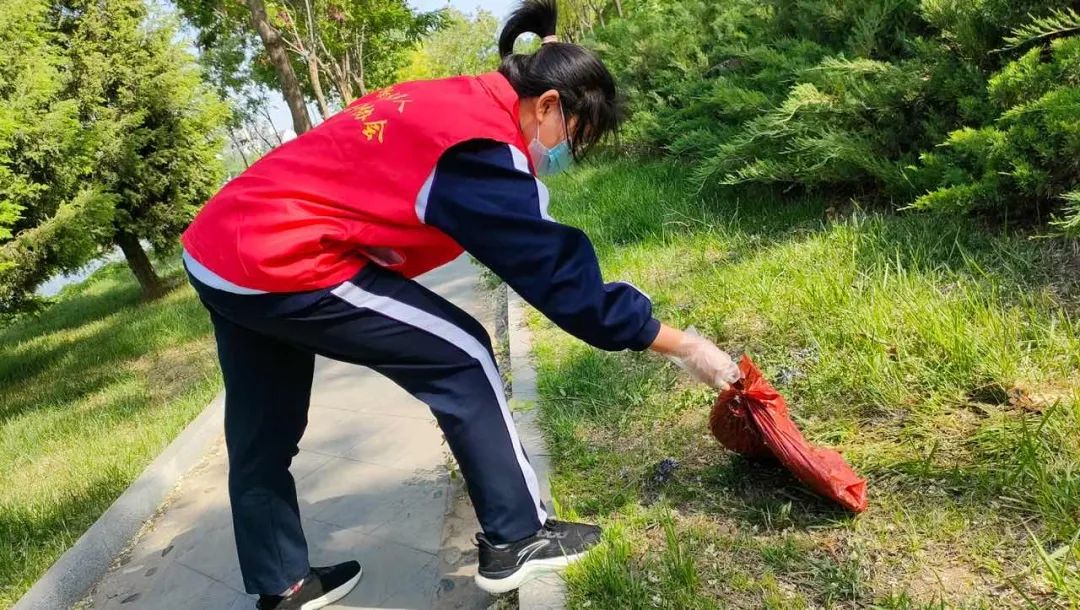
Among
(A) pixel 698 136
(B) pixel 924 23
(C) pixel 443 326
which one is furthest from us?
(A) pixel 698 136

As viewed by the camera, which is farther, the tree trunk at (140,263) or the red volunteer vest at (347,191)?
the tree trunk at (140,263)

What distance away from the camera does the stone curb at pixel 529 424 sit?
6.60ft

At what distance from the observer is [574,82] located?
189 cm

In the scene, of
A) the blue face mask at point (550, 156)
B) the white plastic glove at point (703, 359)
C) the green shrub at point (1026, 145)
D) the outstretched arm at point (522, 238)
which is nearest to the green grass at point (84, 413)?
the outstretched arm at point (522, 238)

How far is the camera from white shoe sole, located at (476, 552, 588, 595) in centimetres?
203

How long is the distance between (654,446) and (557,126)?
1.21m

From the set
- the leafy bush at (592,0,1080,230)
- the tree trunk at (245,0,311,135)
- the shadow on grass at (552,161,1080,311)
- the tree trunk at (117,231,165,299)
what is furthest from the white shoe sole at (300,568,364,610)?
the tree trunk at (245,0,311,135)

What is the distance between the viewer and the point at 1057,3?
10.1 feet

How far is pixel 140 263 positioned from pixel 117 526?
25.2ft

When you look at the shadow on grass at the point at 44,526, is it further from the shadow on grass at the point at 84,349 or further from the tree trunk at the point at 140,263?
the tree trunk at the point at 140,263

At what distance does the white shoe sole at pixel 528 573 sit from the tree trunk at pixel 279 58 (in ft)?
28.9

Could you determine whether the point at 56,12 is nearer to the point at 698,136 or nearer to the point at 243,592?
the point at 698,136

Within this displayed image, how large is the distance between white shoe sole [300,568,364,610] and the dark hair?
1.59m

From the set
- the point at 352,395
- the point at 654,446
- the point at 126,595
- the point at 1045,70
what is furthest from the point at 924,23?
the point at 126,595
